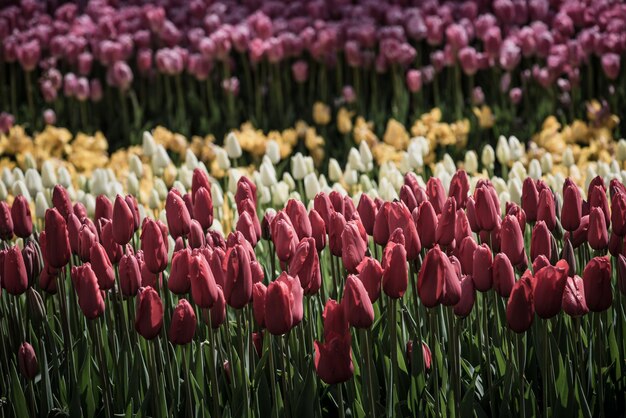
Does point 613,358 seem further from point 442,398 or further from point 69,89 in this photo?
point 69,89

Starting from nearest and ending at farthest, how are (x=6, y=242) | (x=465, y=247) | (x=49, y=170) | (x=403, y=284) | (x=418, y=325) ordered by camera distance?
(x=403, y=284) → (x=465, y=247) → (x=418, y=325) → (x=6, y=242) → (x=49, y=170)

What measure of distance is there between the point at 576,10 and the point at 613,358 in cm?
480

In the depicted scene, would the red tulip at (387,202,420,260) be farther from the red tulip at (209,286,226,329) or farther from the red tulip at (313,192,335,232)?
the red tulip at (209,286,226,329)

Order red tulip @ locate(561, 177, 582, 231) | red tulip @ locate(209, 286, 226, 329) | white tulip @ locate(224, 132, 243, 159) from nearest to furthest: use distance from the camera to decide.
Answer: red tulip @ locate(209, 286, 226, 329), red tulip @ locate(561, 177, 582, 231), white tulip @ locate(224, 132, 243, 159)

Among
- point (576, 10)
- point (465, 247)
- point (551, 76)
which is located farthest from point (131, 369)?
point (576, 10)

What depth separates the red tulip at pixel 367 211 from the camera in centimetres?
290

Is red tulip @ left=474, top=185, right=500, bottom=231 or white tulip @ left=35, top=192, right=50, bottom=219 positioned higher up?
red tulip @ left=474, top=185, right=500, bottom=231

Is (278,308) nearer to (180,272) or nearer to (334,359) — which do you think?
(334,359)

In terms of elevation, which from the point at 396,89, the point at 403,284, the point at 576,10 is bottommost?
the point at 396,89

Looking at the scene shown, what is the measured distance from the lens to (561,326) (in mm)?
2900

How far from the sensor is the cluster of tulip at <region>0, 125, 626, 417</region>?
Result: 7.55 feet

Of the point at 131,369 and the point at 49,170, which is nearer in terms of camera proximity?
the point at 131,369

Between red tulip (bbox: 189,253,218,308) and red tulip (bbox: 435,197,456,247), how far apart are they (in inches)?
25.9

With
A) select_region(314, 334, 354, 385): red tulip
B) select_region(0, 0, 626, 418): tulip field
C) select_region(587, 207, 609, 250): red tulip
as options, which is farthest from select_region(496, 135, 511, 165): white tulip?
select_region(314, 334, 354, 385): red tulip
